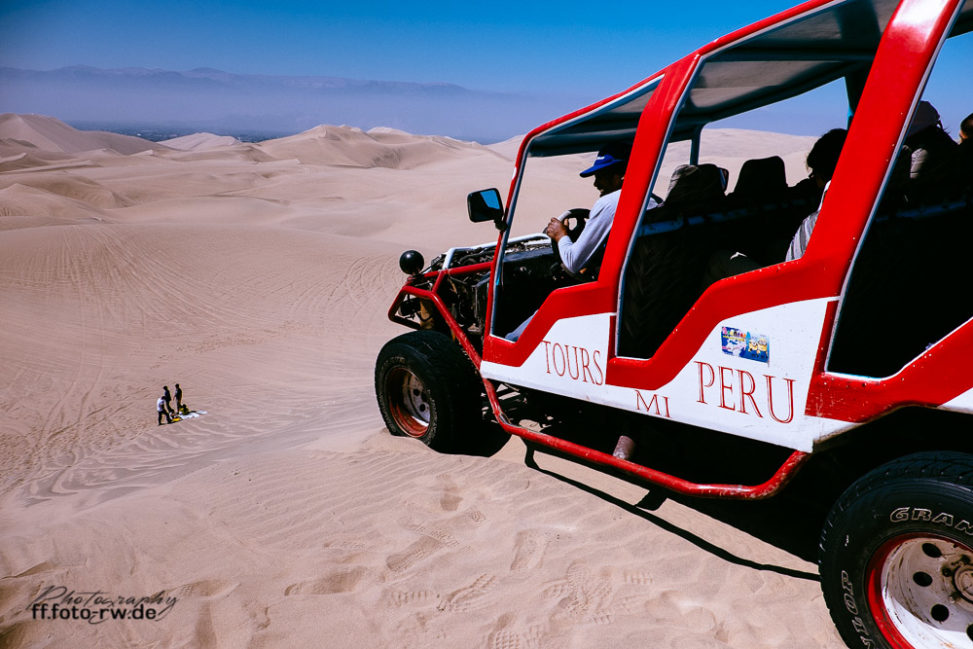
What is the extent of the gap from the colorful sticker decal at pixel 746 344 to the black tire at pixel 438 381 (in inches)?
92.1

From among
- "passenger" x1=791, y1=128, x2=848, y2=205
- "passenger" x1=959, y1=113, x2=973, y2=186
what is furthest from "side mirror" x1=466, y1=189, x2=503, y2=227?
→ "passenger" x1=959, y1=113, x2=973, y2=186

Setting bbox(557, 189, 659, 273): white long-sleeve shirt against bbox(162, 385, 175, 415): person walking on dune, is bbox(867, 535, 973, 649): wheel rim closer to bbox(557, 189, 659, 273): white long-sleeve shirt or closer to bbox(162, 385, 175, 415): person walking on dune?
bbox(557, 189, 659, 273): white long-sleeve shirt

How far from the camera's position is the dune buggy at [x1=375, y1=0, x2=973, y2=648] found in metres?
2.34

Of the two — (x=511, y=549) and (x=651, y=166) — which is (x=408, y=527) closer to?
(x=511, y=549)

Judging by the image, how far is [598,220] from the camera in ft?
11.8

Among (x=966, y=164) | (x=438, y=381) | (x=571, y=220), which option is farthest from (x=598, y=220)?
(x=438, y=381)

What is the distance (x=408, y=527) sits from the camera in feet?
12.1

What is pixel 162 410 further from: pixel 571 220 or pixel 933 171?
pixel 933 171

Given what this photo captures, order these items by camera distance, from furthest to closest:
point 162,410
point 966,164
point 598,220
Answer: point 162,410 → point 598,220 → point 966,164

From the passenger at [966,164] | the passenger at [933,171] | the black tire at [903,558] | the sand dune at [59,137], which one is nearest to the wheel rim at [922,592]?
the black tire at [903,558]

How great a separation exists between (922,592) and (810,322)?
1.05m

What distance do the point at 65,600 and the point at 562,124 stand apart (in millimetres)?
3404

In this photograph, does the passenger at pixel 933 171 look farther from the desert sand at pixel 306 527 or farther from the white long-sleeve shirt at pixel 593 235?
the desert sand at pixel 306 527

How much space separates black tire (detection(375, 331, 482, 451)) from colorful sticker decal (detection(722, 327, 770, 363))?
7.68 ft
